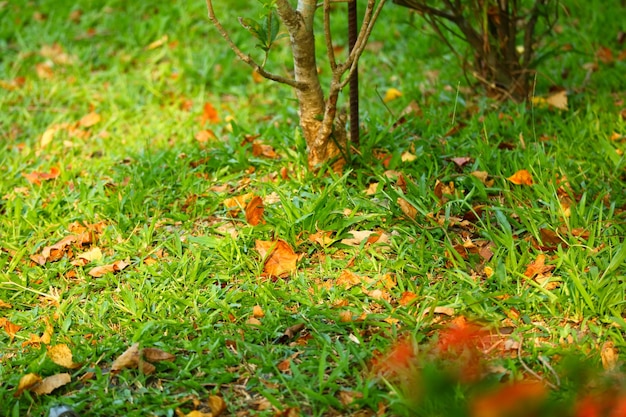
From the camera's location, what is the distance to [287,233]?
2.67 metres

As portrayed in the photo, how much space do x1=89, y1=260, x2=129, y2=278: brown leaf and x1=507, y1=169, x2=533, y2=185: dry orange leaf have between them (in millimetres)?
1581

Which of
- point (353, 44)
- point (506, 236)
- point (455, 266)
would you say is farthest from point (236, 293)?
point (353, 44)

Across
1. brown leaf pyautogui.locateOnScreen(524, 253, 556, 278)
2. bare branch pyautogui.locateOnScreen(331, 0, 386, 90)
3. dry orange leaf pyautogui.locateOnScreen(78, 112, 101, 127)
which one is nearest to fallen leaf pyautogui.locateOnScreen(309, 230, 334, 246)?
bare branch pyautogui.locateOnScreen(331, 0, 386, 90)

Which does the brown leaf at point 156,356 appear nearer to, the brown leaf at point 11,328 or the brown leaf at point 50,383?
the brown leaf at point 50,383

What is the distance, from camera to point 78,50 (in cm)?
477

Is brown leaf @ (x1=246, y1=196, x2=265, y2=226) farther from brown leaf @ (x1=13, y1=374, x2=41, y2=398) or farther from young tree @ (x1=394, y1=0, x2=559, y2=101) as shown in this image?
young tree @ (x1=394, y1=0, x2=559, y2=101)

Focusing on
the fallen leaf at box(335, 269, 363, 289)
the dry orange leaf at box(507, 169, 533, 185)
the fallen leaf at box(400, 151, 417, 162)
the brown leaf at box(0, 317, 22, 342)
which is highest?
the fallen leaf at box(400, 151, 417, 162)

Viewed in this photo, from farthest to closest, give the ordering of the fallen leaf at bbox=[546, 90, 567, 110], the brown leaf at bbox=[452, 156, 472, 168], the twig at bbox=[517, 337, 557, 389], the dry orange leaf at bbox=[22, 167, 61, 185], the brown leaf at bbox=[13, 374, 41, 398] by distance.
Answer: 1. the fallen leaf at bbox=[546, 90, 567, 110]
2. the dry orange leaf at bbox=[22, 167, 61, 185]
3. the brown leaf at bbox=[452, 156, 472, 168]
4. the brown leaf at bbox=[13, 374, 41, 398]
5. the twig at bbox=[517, 337, 557, 389]

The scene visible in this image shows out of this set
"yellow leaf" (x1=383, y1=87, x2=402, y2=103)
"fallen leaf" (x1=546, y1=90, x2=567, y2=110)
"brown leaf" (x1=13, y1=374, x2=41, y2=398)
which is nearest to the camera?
"brown leaf" (x1=13, y1=374, x2=41, y2=398)

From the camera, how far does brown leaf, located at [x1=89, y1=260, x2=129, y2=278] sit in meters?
2.68

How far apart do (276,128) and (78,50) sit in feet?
6.29

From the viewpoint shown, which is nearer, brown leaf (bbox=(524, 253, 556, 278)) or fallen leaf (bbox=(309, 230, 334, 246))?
brown leaf (bbox=(524, 253, 556, 278))

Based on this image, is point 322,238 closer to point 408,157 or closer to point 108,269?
point 408,157

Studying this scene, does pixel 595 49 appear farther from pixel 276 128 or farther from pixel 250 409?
pixel 250 409
